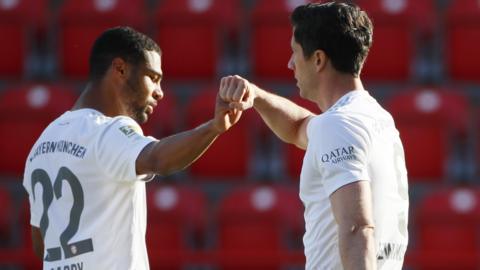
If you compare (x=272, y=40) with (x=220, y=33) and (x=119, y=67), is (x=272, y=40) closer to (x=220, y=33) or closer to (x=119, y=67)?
(x=220, y=33)

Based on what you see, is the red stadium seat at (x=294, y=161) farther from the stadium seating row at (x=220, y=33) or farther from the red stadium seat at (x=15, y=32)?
the red stadium seat at (x=15, y=32)

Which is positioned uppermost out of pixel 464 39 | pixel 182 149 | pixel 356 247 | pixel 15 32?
pixel 15 32

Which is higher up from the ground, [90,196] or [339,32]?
[339,32]

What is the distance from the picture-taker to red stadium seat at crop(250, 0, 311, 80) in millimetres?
9016

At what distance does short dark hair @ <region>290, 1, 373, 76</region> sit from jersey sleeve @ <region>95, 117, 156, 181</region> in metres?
0.71

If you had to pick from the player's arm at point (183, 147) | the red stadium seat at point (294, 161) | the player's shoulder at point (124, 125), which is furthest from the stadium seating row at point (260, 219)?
the player's arm at point (183, 147)

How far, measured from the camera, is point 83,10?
360 inches

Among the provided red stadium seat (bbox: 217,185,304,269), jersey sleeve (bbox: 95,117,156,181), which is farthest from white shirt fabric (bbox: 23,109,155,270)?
red stadium seat (bbox: 217,185,304,269)

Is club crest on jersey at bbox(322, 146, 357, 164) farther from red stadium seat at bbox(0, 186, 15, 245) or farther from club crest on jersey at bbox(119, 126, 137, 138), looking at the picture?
red stadium seat at bbox(0, 186, 15, 245)

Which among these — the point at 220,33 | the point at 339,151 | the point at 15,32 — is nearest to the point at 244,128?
the point at 220,33

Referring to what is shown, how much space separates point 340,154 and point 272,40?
5157 mm

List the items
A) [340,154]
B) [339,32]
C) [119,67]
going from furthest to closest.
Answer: [119,67] < [339,32] < [340,154]

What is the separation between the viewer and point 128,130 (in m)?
4.54

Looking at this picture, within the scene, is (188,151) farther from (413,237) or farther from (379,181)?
(413,237)
